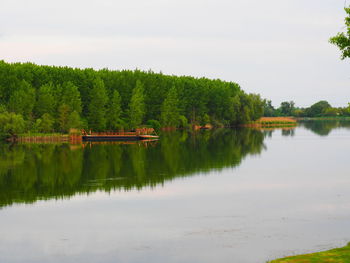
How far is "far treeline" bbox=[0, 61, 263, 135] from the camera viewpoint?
109 meters

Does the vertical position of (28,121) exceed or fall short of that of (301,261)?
it exceeds it

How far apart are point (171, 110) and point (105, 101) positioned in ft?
134

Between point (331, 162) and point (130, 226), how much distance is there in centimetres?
3928

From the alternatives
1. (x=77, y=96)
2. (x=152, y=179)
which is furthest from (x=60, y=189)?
(x=77, y=96)

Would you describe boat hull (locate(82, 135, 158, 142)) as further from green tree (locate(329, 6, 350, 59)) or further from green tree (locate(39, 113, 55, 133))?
green tree (locate(329, 6, 350, 59))

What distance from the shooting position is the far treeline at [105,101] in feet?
358

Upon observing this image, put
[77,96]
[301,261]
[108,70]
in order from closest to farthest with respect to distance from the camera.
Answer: [301,261] → [77,96] → [108,70]

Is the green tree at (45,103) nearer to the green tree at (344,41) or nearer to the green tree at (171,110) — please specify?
the green tree at (171,110)

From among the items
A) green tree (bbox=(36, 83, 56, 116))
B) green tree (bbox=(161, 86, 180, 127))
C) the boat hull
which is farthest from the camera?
green tree (bbox=(161, 86, 180, 127))

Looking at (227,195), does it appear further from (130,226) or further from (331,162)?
(331,162)

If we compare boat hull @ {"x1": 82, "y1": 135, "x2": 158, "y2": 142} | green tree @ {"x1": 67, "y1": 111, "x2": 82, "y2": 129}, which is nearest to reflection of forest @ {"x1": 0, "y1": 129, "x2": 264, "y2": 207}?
green tree @ {"x1": 67, "y1": 111, "x2": 82, "y2": 129}

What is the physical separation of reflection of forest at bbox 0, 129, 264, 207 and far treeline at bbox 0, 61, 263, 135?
95.3ft

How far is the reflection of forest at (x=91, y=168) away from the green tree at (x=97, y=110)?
40.6m

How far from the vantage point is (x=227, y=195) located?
126ft
